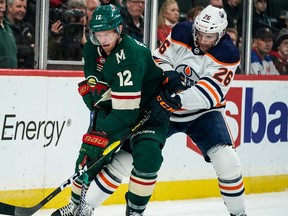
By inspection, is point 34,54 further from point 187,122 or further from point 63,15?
point 187,122

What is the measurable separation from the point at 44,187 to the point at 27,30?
0.94m

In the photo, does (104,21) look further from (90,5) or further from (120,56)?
(90,5)

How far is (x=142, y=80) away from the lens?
455cm

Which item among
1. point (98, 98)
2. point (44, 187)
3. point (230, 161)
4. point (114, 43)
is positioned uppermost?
point (114, 43)

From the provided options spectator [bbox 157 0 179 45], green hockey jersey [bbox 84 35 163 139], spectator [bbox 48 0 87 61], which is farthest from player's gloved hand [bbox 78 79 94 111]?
spectator [bbox 157 0 179 45]

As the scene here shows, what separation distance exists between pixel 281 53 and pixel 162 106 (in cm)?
280

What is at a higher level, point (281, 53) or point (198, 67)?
point (198, 67)

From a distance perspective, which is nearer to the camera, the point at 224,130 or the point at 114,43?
the point at 114,43

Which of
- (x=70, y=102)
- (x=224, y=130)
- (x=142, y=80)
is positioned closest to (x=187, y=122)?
(x=224, y=130)

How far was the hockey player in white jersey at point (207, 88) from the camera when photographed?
482 cm

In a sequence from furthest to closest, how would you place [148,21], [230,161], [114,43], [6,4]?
1. [148,21]
2. [6,4]
3. [230,161]
4. [114,43]

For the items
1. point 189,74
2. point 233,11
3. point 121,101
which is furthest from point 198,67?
point 233,11

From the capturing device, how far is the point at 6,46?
18.2 ft

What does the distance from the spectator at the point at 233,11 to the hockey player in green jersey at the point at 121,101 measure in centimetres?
220
